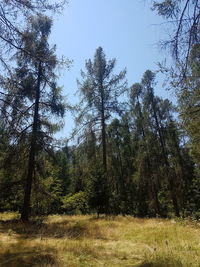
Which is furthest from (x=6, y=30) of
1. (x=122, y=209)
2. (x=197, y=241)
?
(x=122, y=209)

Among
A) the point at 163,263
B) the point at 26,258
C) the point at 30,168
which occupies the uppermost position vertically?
the point at 30,168

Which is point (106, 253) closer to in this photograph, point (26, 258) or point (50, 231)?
point (26, 258)

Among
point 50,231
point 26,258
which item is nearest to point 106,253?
point 26,258

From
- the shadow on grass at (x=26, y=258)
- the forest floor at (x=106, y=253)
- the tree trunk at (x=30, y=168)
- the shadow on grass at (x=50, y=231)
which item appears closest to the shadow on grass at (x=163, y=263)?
the forest floor at (x=106, y=253)

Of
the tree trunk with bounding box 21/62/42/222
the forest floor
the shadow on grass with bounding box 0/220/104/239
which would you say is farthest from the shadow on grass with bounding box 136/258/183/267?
the tree trunk with bounding box 21/62/42/222

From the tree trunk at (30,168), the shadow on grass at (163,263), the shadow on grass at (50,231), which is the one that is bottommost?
the shadow on grass at (163,263)

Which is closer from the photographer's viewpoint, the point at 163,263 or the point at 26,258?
the point at 163,263

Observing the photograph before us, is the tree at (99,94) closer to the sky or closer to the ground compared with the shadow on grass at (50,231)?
closer to the sky

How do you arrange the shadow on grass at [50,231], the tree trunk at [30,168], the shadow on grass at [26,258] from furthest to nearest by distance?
the tree trunk at [30,168] < the shadow on grass at [50,231] < the shadow on grass at [26,258]

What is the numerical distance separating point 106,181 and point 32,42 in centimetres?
948

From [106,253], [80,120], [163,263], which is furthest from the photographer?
[80,120]

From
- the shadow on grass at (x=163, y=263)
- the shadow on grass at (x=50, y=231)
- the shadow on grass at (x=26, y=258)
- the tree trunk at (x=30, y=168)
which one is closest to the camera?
the shadow on grass at (x=163, y=263)

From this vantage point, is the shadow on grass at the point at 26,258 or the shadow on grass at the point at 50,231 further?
the shadow on grass at the point at 50,231

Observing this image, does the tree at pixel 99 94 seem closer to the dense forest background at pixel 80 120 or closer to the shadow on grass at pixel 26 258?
the dense forest background at pixel 80 120
